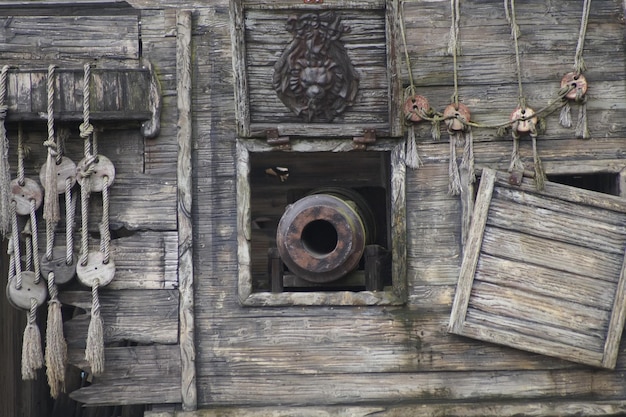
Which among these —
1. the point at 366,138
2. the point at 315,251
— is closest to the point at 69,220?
the point at 315,251

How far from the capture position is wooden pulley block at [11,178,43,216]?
17.4 feet

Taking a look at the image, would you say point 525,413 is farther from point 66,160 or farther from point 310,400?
point 66,160

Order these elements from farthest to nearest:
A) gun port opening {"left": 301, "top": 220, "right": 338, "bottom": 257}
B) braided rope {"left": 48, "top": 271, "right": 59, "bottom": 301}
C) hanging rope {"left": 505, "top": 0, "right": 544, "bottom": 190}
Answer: gun port opening {"left": 301, "top": 220, "right": 338, "bottom": 257} < hanging rope {"left": 505, "top": 0, "right": 544, "bottom": 190} < braided rope {"left": 48, "top": 271, "right": 59, "bottom": 301}

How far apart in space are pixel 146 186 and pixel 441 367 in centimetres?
200

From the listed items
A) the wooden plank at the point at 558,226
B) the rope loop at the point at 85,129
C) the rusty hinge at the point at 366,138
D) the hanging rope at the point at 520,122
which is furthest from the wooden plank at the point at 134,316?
the hanging rope at the point at 520,122

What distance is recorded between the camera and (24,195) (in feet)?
17.4

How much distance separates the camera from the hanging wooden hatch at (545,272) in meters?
5.32

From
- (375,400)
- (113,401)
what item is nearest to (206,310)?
(113,401)

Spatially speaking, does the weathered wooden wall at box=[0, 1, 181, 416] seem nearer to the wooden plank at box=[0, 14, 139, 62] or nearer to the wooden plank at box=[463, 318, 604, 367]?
the wooden plank at box=[0, 14, 139, 62]

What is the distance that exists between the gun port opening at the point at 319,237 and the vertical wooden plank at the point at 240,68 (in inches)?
29.4

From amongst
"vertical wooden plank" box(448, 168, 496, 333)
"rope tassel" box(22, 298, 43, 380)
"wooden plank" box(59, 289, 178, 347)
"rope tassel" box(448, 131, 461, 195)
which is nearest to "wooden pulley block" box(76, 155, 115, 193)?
"wooden plank" box(59, 289, 178, 347)

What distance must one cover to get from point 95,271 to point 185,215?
0.59 metres

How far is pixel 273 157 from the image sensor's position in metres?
8.14

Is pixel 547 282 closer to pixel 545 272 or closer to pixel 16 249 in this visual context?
pixel 545 272
